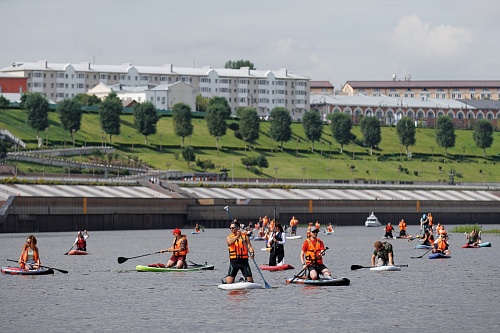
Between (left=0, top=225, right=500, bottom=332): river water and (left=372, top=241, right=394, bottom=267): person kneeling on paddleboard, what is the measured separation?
85cm

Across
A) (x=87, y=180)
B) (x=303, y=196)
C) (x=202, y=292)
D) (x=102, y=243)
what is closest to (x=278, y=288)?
(x=202, y=292)

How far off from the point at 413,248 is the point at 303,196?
73.1 m

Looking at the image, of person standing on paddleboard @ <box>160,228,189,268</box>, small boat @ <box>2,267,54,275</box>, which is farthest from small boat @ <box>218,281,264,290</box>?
small boat @ <box>2,267,54,275</box>

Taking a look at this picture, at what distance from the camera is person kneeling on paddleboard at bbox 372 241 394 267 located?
217 feet

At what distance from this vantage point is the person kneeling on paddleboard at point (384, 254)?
66.2 metres

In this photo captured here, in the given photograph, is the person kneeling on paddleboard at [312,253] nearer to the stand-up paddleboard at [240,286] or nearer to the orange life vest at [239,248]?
the stand-up paddleboard at [240,286]

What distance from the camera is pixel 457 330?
147 ft

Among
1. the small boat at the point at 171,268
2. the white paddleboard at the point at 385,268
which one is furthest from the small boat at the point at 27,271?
the white paddleboard at the point at 385,268

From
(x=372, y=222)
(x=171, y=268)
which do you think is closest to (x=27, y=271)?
(x=171, y=268)

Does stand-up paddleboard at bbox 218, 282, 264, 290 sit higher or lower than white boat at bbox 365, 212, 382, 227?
higher

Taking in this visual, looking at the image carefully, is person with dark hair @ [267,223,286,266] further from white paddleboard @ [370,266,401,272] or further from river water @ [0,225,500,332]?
white paddleboard @ [370,266,401,272]

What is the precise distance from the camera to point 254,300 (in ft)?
176

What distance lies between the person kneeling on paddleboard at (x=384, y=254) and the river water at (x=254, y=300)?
85 centimetres

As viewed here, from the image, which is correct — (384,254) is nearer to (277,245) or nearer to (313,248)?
(277,245)
